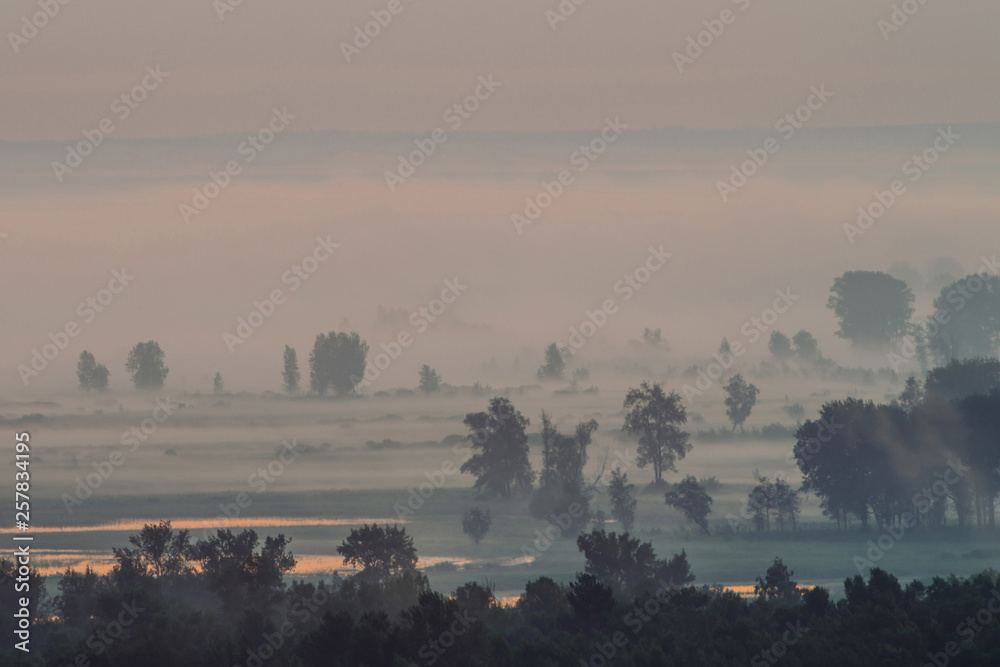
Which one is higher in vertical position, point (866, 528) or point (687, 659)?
point (866, 528)

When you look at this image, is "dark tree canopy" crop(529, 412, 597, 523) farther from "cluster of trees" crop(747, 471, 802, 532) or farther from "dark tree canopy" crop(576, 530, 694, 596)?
"dark tree canopy" crop(576, 530, 694, 596)

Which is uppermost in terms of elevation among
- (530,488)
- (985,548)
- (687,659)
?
(530,488)

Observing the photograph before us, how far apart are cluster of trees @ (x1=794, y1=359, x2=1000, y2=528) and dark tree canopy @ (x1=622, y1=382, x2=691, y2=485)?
A: 21.7 m

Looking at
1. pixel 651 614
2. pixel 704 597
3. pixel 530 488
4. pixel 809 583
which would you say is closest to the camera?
pixel 651 614

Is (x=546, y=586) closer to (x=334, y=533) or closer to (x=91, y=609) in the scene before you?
(x=91, y=609)

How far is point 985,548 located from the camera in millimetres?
129375

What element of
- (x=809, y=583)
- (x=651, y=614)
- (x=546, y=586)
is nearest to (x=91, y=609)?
(x=546, y=586)

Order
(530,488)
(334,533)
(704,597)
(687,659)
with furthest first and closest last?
(530,488) → (334,533) → (704,597) → (687,659)

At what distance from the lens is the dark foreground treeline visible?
216 ft

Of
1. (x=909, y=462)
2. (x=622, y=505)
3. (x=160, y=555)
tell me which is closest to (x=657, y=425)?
(x=622, y=505)

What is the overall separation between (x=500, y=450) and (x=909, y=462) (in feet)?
165

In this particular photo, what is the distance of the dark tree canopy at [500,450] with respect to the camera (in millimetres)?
161750

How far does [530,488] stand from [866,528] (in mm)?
44218

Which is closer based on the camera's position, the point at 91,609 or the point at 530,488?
the point at 91,609
